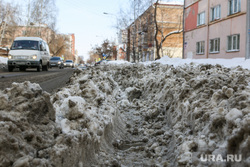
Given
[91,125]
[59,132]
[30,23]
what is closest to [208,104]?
[91,125]

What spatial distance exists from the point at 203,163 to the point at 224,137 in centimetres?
31

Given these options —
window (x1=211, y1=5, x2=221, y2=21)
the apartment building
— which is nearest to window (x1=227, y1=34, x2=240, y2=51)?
the apartment building

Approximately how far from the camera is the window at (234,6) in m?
16.0

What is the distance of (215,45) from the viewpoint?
740 inches

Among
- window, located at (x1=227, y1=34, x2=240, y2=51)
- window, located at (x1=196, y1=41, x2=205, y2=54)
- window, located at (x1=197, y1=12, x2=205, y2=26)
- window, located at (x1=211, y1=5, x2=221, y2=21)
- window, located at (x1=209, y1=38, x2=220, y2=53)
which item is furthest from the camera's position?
window, located at (x1=197, y1=12, x2=205, y2=26)

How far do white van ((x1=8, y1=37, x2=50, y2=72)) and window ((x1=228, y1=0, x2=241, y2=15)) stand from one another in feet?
43.2

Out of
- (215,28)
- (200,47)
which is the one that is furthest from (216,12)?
(200,47)

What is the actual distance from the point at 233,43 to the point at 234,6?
2.46 meters

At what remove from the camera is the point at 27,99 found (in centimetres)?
274

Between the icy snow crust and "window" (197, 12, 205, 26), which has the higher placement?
"window" (197, 12, 205, 26)

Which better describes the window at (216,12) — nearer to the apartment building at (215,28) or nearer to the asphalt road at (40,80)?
the apartment building at (215,28)

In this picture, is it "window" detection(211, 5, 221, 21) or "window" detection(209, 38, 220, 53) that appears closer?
"window" detection(209, 38, 220, 53)

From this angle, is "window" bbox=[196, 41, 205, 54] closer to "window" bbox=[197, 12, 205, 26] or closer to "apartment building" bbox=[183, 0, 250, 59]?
"apartment building" bbox=[183, 0, 250, 59]

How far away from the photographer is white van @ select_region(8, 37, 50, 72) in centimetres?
1595
